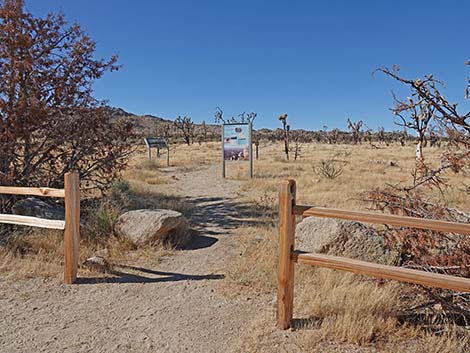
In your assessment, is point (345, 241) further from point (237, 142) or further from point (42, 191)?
point (237, 142)

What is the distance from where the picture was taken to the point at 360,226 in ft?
16.8

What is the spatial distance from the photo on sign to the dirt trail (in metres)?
9.85

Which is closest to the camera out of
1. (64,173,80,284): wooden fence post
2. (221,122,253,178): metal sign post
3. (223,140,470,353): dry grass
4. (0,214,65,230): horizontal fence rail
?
(223,140,470,353): dry grass

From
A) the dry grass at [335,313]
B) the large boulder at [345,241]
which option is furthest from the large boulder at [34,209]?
the large boulder at [345,241]

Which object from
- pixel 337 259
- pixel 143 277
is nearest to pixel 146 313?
pixel 143 277

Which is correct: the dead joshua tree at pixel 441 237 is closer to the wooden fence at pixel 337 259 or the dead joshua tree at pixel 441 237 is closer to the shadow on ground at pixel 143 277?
the wooden fence at pixel 337 259

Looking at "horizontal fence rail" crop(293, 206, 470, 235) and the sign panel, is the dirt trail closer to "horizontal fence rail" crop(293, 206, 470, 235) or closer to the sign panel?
"horizontal fence rail" crop(293, 206, 470, 235)

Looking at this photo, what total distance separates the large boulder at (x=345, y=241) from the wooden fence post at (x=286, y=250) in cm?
170

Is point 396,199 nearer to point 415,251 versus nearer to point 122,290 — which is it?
point 415,251

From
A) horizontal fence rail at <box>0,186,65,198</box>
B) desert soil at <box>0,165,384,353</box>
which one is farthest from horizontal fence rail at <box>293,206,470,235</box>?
horizontal fence rail at <box>0,186,65,198</box>

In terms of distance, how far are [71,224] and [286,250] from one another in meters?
2.75

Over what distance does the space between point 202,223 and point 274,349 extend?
15.6 feet

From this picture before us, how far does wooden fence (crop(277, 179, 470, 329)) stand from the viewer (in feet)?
8.55

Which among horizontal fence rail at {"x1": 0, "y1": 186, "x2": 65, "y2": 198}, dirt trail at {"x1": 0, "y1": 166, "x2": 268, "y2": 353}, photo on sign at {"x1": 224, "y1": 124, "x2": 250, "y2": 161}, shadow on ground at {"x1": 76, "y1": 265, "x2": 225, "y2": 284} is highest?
photo on sign at {"x1": 224, "y1": 124, "x2": 250, "y2": 161}
